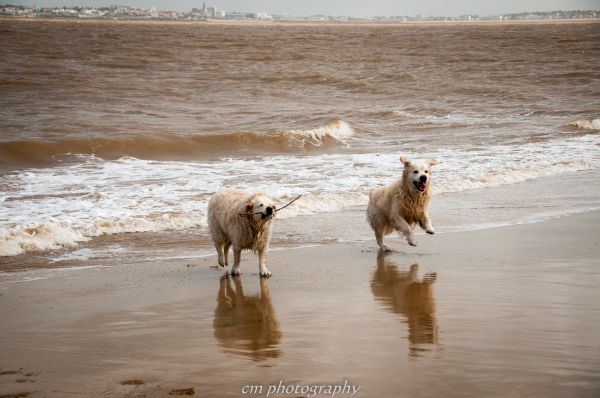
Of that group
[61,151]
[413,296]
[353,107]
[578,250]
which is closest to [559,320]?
[413,296]

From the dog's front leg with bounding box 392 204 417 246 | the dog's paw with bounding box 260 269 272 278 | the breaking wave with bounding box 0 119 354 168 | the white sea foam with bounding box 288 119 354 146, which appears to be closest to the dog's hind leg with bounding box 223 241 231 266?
the dog's paw with bounding box 260 269 272 278

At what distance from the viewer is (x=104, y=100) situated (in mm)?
33750

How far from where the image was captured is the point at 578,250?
10852 millimetres

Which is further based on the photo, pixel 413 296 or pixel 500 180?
pixel 500 180

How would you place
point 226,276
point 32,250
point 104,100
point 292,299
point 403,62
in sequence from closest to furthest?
point 292,299 → point 226,276 → point 32,250 → point 104,100 → point 403,62

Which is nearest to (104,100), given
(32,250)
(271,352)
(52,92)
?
(52,92)

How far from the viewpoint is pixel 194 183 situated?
17.4 m

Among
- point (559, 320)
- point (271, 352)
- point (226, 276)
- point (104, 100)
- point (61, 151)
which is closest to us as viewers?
point (271, 352)

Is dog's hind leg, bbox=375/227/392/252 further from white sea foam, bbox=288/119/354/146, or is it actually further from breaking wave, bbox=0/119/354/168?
white sea foam, bbox=288/119/354/146

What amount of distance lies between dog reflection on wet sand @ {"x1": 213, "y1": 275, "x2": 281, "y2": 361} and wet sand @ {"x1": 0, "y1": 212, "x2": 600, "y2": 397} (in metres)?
0.02

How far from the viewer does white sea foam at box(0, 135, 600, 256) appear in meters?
13.1

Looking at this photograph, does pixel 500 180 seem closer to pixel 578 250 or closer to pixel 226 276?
pixel 578 250

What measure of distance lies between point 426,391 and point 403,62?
53.4 meters

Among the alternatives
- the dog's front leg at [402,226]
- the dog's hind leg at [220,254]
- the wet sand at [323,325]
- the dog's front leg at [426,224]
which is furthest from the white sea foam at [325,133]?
the dog's hind leg at [220,254]
